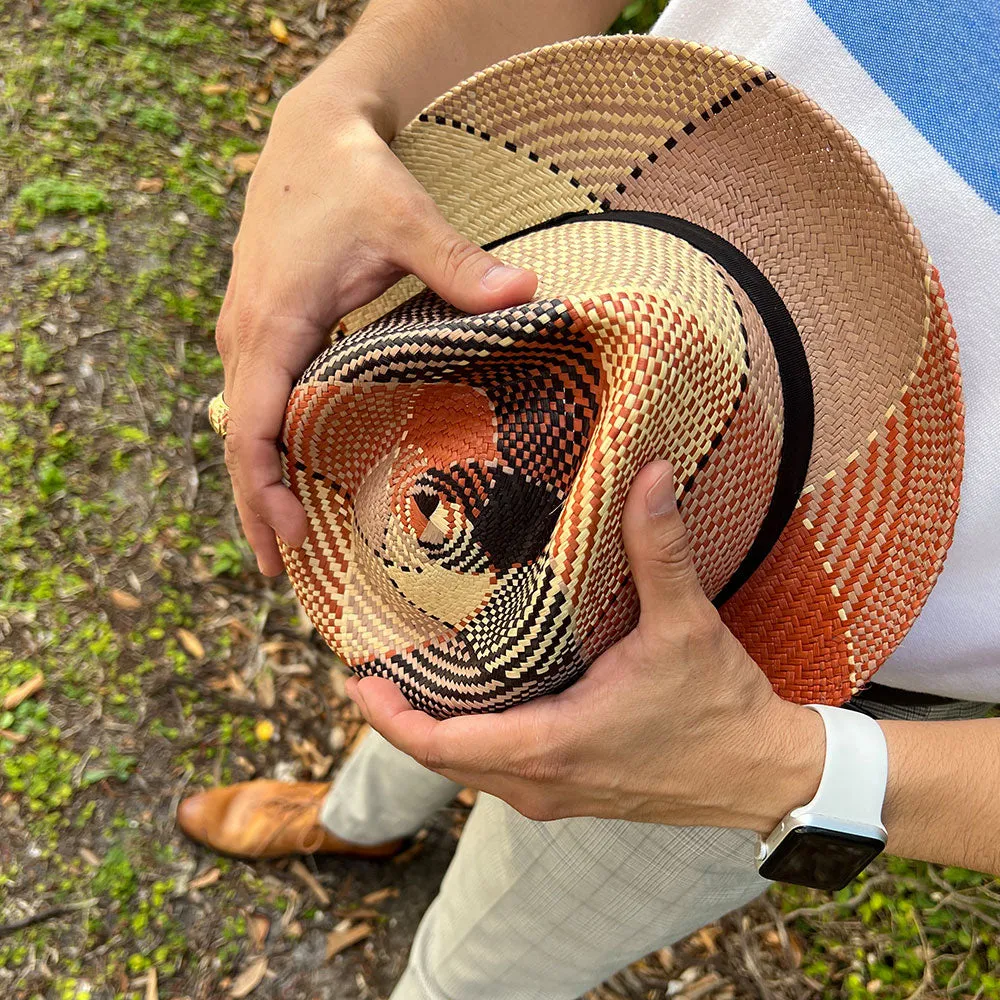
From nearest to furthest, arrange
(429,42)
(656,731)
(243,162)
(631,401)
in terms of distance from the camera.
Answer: (631,401)
(656,731)
(429,42)
(243,162)

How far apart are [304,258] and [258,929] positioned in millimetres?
1717

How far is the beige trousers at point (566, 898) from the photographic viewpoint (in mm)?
1228

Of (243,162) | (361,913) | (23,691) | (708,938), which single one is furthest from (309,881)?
(243,162)

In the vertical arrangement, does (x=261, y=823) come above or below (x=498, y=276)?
below

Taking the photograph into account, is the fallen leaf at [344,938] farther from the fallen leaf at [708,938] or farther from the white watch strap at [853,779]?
the white watch strap at [853,779]

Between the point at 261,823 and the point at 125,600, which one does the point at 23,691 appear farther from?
the point at 261,823

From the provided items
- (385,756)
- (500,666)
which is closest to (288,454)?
(500,666)

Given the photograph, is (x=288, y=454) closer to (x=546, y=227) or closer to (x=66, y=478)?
(x=546, y=227)

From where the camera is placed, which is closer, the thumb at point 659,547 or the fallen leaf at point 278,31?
the thumb at point 659,547

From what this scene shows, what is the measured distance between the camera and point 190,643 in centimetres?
232

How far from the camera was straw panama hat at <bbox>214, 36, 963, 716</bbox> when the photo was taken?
2.87 feet

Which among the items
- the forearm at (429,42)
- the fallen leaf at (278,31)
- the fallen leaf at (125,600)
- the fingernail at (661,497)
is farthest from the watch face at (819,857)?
the fallen leaf at (278,31)

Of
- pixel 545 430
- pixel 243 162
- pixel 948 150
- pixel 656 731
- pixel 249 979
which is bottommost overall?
pixel 249 979

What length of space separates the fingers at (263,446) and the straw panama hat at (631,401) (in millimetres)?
31
